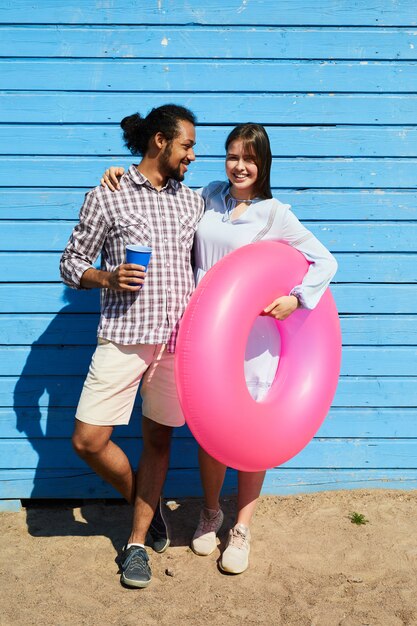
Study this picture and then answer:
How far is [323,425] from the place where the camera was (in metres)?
3.89

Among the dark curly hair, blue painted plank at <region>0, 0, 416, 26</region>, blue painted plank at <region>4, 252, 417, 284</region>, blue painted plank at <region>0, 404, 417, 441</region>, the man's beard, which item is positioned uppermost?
blue painted plank at <region>0, 0, 416, 26</region>

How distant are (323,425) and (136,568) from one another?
49.2 inches

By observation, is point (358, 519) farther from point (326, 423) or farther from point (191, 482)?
point (191, 482)

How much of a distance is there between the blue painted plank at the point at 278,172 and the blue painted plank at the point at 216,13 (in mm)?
628

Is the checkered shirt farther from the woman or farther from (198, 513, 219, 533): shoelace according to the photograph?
(198, 513, 219, 533): shoelace

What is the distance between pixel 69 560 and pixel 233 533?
0.72m

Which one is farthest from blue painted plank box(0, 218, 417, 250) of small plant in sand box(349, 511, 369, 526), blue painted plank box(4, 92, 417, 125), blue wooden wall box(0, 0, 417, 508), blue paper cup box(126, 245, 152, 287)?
small plant in sand box(349, 511, 369, 526)

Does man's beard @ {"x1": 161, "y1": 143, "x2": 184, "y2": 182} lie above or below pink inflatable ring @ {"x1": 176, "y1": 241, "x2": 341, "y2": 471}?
above

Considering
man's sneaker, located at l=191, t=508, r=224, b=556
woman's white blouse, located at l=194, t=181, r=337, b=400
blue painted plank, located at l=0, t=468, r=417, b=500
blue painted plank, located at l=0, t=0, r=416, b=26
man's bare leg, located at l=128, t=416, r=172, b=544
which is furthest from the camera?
blue painted plank, located at l=0, t=468, r=417, b=500

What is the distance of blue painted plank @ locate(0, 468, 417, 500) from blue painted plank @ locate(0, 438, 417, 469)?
4 centimetres

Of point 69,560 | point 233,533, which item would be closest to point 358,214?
point 233,533

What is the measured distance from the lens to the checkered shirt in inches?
119

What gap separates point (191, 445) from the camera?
390 centimetres

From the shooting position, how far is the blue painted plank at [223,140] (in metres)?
3.61
